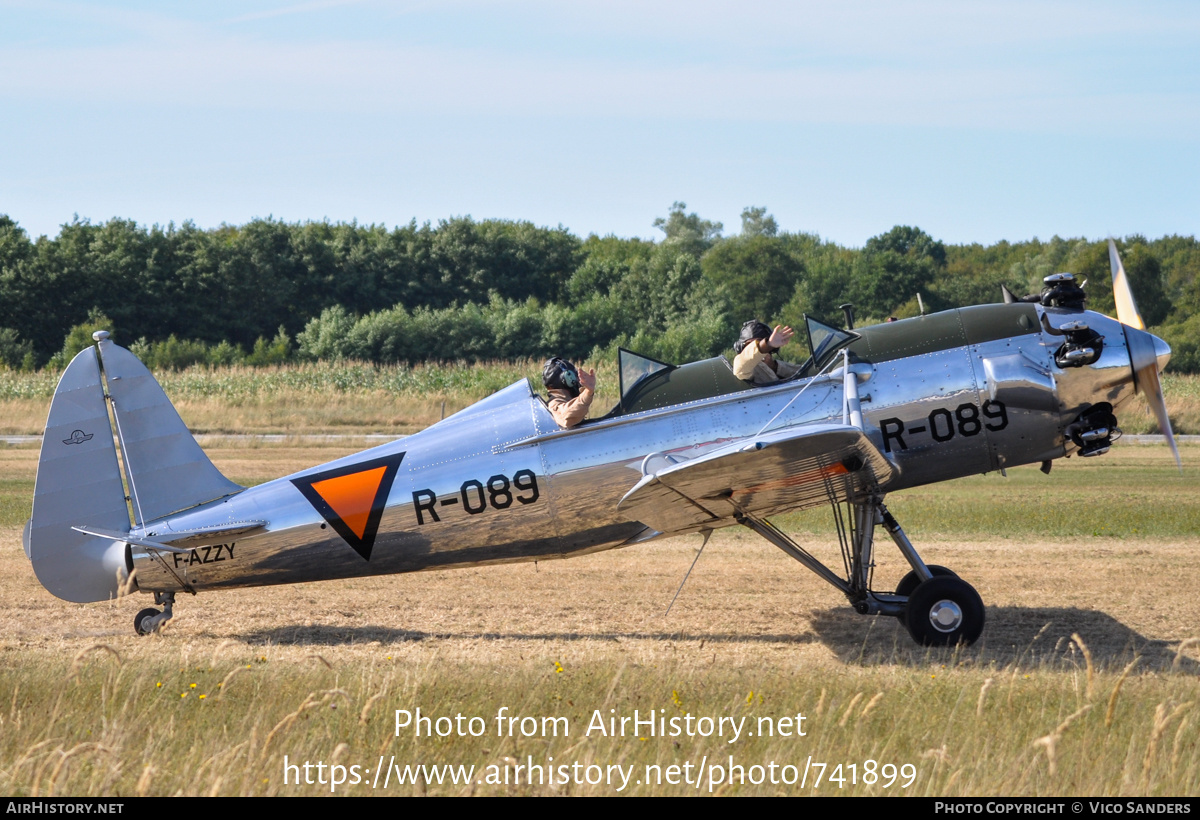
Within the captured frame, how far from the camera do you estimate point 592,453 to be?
8.11 metres

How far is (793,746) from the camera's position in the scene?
17.6 ft

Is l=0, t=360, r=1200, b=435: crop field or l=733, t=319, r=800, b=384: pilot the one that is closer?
l=733, t=319, r=800, b=384: pilot

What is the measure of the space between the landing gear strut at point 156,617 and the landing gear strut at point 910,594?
491 centimetres

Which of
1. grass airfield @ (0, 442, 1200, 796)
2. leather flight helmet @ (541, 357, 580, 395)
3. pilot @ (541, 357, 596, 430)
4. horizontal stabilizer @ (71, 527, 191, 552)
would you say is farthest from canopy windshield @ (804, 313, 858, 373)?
horizontal stabilizer @ (71, 527, 191, 552)

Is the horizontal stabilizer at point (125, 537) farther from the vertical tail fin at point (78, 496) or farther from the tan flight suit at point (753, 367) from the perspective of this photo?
the tan flight suit at point (753, 367)

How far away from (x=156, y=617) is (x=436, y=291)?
61.4 m

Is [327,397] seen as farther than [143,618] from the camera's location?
Yes

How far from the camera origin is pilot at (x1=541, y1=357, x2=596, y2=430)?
8.16 meters

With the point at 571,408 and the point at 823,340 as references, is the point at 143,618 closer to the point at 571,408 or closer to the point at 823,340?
the point at 571,408

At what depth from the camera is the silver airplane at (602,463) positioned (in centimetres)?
803

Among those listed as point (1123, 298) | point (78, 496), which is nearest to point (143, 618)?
point (78, 496)

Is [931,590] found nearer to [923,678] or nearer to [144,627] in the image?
[923,678]

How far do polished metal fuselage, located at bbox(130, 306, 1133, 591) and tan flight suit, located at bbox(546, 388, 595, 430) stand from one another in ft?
0.24

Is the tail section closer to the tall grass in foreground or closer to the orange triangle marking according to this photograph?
the orange triangle marking
